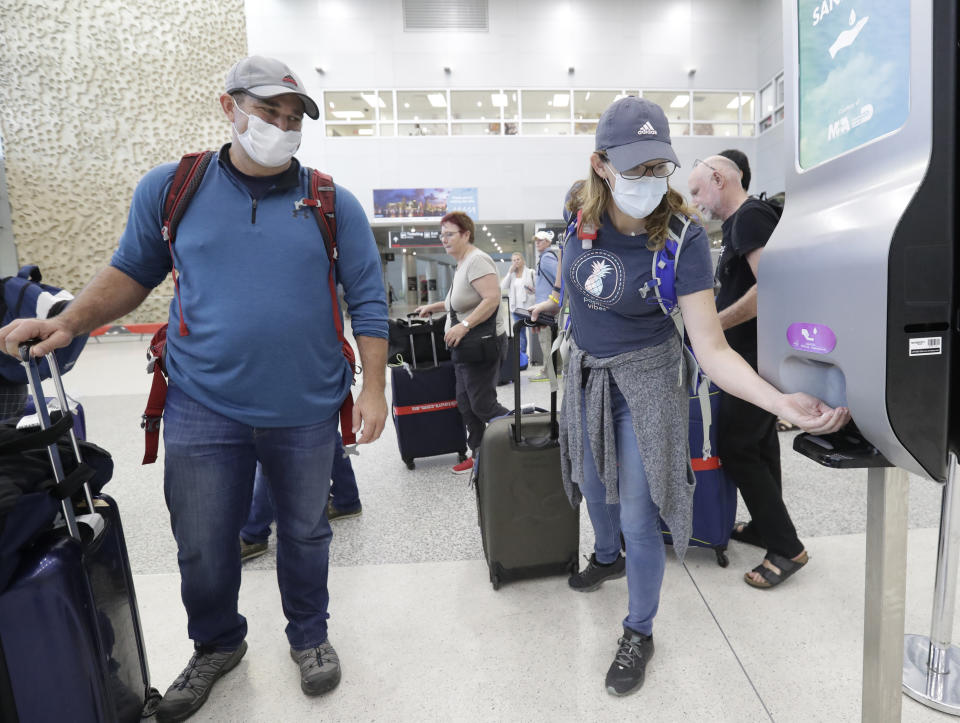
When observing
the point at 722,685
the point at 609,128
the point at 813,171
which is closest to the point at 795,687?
the point at 722,685

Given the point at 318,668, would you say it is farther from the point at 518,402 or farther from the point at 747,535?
the point at 747,535

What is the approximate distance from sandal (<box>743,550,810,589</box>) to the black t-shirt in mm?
773

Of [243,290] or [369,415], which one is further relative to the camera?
[369,415]

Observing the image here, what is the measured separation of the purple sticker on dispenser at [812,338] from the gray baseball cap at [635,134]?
63cm

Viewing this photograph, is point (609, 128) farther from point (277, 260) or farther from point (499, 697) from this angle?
point (499, 697)

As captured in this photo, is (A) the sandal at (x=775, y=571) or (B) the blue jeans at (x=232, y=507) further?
(A) the sandal at (x=775, y=571)

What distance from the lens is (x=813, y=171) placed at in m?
0.85

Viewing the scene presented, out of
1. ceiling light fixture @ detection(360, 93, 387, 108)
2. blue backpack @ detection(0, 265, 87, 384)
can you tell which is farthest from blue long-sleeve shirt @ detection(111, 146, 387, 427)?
ceiling light fixture @ detection(360, 93, 387, 108)

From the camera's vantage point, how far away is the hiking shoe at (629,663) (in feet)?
5.08

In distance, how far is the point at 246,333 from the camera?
54.4 inches

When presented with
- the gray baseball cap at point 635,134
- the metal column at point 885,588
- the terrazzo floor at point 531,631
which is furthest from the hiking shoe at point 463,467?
the metal column at point 885,588

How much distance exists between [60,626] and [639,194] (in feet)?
5.31

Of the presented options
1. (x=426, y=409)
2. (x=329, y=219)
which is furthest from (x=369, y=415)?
(x=426, y=409)

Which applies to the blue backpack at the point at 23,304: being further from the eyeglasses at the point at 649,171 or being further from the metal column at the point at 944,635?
the metal column at the point at 944,635
